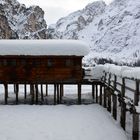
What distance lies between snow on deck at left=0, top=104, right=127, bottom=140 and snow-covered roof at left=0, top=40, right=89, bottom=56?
413 cm

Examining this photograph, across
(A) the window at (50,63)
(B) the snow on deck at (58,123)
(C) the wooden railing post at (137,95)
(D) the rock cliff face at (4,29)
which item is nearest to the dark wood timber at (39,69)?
(A) the window at (50,63)

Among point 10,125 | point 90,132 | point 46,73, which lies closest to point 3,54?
point 46,73

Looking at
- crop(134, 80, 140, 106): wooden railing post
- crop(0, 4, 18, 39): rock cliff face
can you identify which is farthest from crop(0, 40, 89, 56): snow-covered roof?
crop(0, 4, 18, 39): rock cliff face

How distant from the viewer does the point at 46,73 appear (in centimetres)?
2878

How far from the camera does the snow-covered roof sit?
2800cm

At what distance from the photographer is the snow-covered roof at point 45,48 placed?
2800 centimetres

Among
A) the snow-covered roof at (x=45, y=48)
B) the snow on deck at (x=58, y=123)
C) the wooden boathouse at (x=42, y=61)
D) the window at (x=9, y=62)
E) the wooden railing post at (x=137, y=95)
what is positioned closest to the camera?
the wooden railing post at (x=137, y=95)

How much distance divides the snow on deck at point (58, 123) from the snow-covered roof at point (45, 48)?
4130mm

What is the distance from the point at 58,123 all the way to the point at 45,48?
8.31m

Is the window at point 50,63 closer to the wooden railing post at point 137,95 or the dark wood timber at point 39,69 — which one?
the dark wood timber at point 39,69

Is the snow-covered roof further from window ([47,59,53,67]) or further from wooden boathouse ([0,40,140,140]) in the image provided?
window ([47,59,53,67])

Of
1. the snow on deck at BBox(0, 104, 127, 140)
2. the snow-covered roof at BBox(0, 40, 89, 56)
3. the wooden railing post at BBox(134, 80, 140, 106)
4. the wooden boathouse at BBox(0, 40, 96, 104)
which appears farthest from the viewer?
the wooden boathouse at BBox(0, 40, 96, 104)

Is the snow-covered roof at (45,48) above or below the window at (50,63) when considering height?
above

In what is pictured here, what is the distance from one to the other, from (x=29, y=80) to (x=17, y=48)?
2.68m
